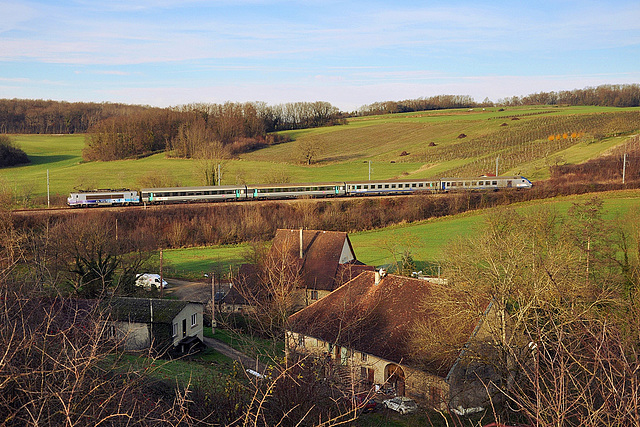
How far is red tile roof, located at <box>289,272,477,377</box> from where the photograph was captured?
19.2 m

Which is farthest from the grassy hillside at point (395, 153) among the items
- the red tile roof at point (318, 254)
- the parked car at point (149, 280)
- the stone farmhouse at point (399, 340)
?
the stone farmhouse at point (399, 340)

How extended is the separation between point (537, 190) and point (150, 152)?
68512 mm

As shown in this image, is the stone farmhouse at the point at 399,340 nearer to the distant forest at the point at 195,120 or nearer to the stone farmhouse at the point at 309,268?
the stone farmhouse at the point at 309,268

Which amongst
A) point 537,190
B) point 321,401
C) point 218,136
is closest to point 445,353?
point 321,401

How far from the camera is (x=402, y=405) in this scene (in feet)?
58.2

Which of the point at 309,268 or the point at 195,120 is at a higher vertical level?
the point at 195,120

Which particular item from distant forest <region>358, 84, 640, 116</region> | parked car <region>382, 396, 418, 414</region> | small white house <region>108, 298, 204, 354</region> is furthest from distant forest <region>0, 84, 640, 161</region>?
parked car <region>382, 396, 418, 414</region>

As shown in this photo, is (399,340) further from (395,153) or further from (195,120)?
(195,120)

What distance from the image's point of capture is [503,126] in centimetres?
10094

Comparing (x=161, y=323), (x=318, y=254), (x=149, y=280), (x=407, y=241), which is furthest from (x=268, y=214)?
(x=161, y=323)

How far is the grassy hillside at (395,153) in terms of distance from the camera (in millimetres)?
75244

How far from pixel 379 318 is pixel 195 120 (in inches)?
3638

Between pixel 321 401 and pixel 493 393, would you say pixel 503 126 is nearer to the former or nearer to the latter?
pixel 493 393

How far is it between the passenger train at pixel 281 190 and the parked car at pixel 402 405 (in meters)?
41.9
